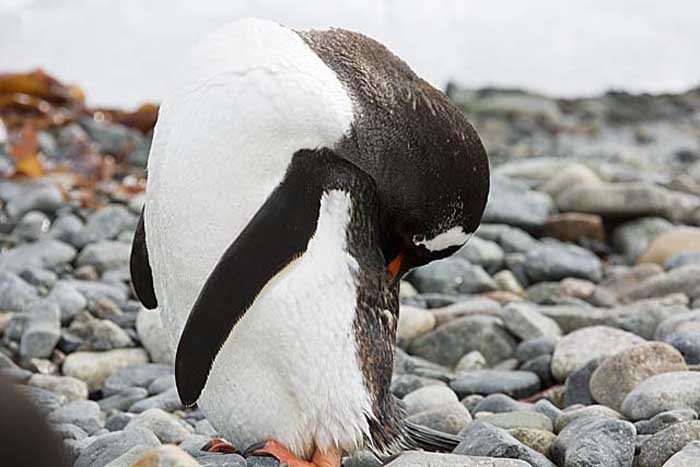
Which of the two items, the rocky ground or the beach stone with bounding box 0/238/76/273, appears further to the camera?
the beach stone with bounding box 0/238/76/273

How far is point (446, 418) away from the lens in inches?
121

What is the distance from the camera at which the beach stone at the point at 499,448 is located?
8.27ft

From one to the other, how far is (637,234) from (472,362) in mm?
2254

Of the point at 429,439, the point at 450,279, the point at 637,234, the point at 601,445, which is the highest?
the point at 601,445

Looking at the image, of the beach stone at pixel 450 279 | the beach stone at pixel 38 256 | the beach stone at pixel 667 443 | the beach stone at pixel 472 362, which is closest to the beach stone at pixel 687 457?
the beach stone at pixel 667 443

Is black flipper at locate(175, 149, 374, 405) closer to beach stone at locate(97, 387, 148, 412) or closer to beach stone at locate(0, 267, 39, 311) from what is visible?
beach stone at locate(97, 387, 148, 412)

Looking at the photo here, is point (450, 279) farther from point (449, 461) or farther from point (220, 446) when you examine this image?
point (449, 461)

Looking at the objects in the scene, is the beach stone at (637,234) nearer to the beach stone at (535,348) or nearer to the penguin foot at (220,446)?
the beach stone at (535,348)

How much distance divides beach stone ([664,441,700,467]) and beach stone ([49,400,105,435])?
4.53ft

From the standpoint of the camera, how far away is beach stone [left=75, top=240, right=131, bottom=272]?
15.7 feet

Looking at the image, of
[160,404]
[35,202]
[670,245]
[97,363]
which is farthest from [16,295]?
[670,245]

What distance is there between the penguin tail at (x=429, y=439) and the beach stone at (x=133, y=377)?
3.55ft

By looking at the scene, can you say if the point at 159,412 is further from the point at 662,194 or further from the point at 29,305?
the point at 662,194

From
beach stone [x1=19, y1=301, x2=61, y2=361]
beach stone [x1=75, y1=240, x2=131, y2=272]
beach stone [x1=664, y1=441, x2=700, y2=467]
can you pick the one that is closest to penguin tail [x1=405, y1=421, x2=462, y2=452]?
beach stone [x1=664, y1=441, x2=700, y2=467]
